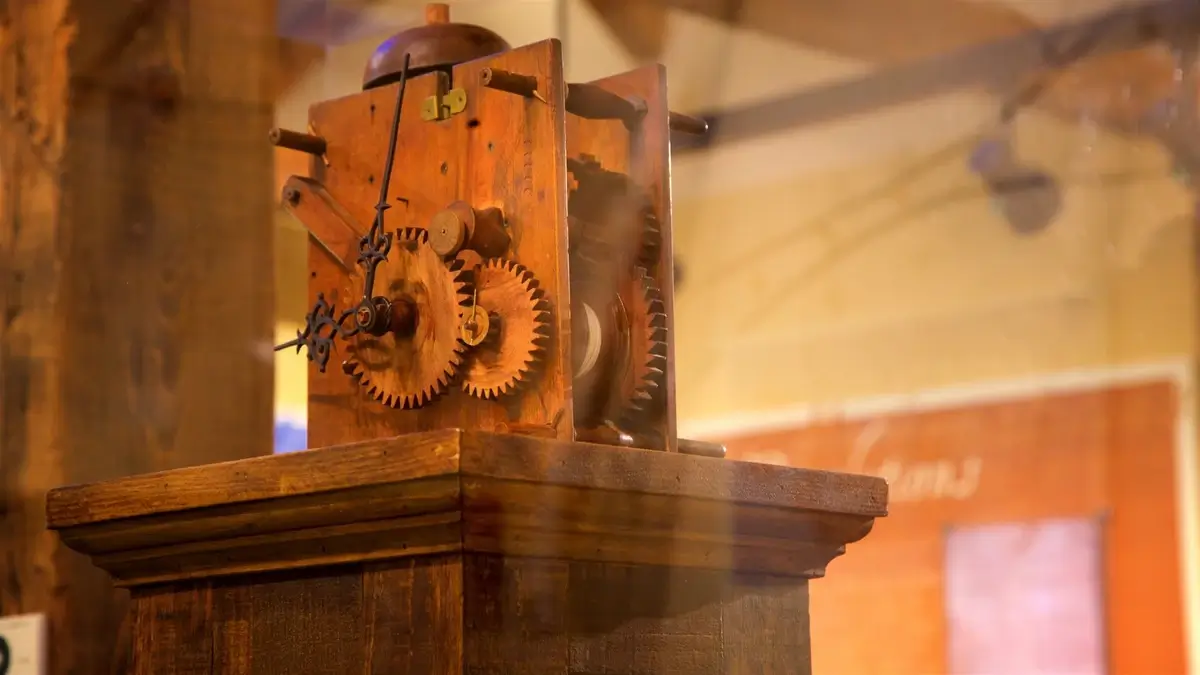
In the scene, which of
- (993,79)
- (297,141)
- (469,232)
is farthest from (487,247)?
(993,79)

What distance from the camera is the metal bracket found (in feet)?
3.62

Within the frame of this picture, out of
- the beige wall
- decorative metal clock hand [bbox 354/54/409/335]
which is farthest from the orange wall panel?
decorative metal clock hand [bbox 354/54/409/335]

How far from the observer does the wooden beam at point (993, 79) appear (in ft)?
10.3

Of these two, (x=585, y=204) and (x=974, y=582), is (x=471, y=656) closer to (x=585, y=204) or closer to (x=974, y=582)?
(x=585, y=204)

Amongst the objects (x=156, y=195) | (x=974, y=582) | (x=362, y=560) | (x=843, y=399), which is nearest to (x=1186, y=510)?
(x=974, y=582)

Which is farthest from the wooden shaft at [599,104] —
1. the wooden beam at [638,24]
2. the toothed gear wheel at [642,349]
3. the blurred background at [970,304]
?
the blurred background at [970,304]

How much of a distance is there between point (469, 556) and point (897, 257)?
10.3 feet

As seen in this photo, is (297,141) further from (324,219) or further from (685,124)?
(685,124)

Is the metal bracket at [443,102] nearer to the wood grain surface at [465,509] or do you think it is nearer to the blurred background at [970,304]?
the wood grain surface at [465,509]

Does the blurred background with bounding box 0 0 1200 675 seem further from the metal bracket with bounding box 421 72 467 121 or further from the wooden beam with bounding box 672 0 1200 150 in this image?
the metal bracket with bounding box 421 72 467 121

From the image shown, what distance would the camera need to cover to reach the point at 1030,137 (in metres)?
3.60

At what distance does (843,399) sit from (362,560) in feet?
10.3

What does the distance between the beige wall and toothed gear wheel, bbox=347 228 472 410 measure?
1982 mm

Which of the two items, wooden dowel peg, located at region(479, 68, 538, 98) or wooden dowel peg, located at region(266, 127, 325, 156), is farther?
wooden dowel peg, located at region(266, 127, 325, 156)
